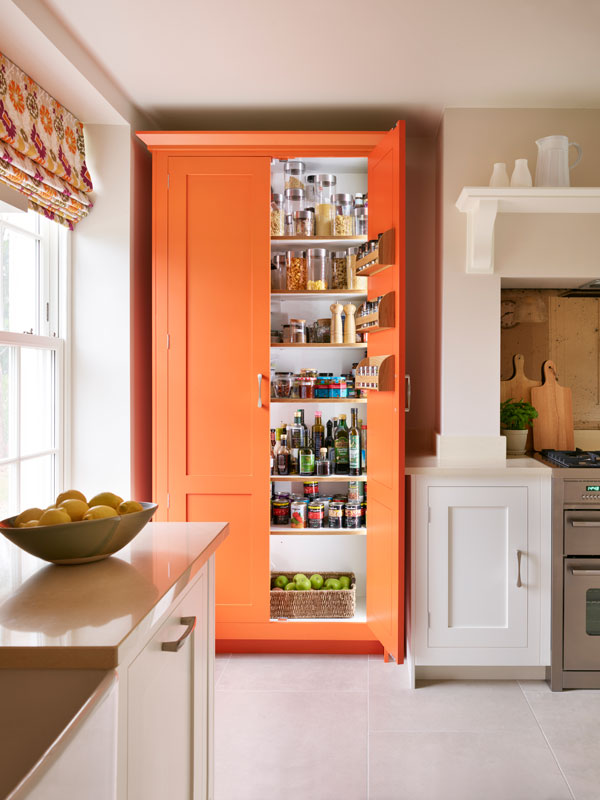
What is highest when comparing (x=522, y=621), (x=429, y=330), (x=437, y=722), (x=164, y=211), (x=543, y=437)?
(x=164, y=211)

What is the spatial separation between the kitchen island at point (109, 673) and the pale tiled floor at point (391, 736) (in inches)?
25.6

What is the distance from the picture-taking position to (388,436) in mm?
2723

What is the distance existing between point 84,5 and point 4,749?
2.23m

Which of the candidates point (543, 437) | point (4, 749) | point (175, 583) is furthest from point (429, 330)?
point (4, 749)

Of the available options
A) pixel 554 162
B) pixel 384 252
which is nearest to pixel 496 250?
pixel 554 162

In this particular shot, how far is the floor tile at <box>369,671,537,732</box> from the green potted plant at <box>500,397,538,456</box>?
1.09 meters

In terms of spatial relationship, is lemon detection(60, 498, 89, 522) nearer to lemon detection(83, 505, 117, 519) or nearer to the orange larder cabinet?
lemon detection(83, 505, 117, 519)

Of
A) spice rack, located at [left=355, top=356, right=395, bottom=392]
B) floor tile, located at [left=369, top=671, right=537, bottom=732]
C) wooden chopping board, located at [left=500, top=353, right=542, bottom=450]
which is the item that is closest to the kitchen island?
floor tile, located at [left=369, top=671, right=537, bottom=732]

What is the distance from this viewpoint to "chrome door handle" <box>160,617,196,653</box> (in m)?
1.25

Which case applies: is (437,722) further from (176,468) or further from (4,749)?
(4,749)

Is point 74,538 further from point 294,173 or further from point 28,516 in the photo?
point 294,173

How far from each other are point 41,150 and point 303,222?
1.23 metres

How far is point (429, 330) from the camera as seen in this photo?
3.35 metres

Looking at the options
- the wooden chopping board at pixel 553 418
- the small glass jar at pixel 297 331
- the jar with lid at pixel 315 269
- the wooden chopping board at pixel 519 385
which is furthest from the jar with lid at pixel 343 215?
the wooden chopping board at pixel 553 418
